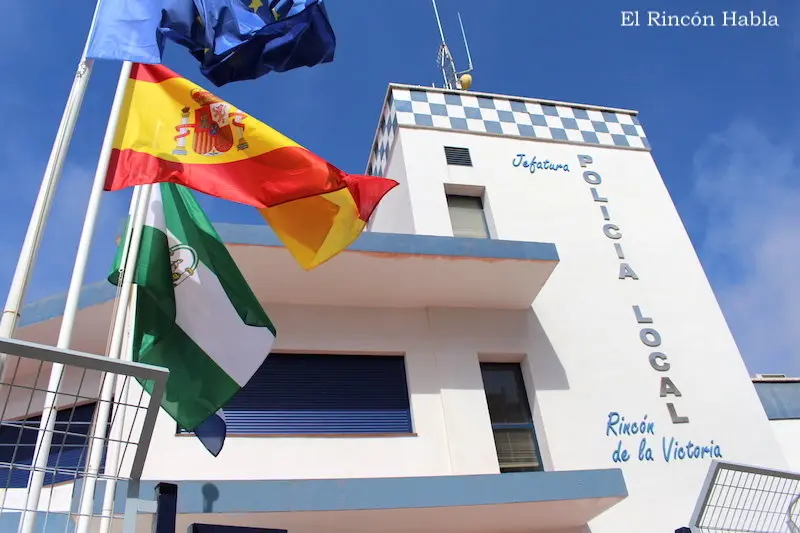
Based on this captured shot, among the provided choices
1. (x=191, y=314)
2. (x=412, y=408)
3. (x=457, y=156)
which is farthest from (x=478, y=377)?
(x=191, y=314)

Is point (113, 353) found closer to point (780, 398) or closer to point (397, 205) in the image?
point (397, 205)

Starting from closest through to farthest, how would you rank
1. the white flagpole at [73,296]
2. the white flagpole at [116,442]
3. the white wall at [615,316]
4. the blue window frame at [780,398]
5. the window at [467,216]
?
1. the white flagpole at [73,296]
2. the white flagpole at [116,442]
3. the white wall at [615,316]
4. the blue window frame at [780,398]
5. the window at [467,216]

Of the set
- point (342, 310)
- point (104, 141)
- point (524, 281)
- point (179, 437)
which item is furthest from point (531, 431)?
point (104, 141)

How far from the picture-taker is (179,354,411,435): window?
288 inches

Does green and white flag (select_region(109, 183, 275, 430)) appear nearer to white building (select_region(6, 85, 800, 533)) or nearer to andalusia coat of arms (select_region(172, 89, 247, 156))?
andalusia coat of arms (select_region(172, 89, 247, 156))

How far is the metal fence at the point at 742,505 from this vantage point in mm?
5117

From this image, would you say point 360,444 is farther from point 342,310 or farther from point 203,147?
point 203,147

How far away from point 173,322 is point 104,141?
4.21 ft

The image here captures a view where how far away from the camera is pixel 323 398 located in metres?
7.67

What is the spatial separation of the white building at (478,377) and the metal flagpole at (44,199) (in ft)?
8.51

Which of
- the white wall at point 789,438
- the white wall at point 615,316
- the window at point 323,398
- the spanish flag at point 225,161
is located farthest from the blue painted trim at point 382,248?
the white wall at point 789,438

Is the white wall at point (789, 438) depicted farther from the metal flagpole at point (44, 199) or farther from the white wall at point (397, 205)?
the metal flagpole at point (44, 199)

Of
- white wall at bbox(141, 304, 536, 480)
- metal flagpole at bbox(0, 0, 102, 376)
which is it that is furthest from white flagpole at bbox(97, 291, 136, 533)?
white wall at bbox(141, 304, 536, 480)

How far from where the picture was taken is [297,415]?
7438 mm
